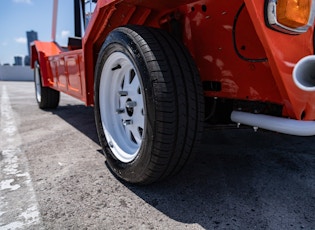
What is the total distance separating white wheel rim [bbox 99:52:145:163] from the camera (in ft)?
6.41

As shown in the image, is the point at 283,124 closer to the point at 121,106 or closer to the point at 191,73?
the point at 191,73

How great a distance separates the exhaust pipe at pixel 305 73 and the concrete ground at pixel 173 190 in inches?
27.3

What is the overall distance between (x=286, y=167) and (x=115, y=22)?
68.8 inches

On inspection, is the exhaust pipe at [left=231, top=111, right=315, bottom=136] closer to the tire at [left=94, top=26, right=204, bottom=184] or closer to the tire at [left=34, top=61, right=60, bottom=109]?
the tire at [left=94, top=26, right=204, bottom=184]

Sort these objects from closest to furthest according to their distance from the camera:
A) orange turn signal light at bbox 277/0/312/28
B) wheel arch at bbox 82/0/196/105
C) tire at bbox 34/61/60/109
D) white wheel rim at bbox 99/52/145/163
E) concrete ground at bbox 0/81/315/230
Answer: orange turn signal light at bbox 277/0/312/28 < concrete ground at bbox 0/81/315/230 < wheel arch at bbox 82/0/196/105 < white wheel rim at bbox 99/52/145/163 < tire at bbox 34/61/60/109

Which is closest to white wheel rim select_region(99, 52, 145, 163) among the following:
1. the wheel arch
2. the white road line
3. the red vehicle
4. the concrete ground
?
the red vehicle

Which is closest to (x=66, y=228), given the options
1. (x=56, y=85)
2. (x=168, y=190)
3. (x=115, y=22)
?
(x=168, y=190)

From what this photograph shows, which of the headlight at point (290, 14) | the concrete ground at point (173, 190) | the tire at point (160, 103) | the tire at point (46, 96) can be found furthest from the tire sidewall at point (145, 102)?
the tire at point (46, 96)

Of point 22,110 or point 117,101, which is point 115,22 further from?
point 22,110

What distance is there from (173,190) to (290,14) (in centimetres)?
116

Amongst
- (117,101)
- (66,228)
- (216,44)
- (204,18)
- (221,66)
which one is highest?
(204,18)

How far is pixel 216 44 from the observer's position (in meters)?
1.66

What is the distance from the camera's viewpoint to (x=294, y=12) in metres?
1.13

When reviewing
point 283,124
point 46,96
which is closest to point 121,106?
point 283,124
